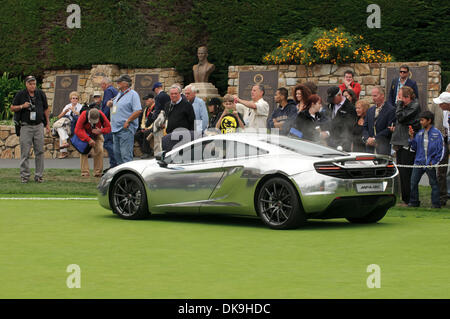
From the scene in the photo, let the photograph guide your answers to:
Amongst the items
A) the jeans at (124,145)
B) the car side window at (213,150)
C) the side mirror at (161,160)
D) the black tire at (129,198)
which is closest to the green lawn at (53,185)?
the jeans at (124,145)

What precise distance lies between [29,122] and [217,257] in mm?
10446

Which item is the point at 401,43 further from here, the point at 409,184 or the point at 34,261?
the point at 34,261

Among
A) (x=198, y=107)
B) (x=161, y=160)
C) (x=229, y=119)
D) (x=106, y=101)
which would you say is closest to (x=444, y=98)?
(x=229, y=119)

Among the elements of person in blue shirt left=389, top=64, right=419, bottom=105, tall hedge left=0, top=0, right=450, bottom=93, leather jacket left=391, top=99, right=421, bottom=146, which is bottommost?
leather jacket left=391, top=99, right=421, bottom=146

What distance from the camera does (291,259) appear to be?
876cm

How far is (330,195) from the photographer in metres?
10.8

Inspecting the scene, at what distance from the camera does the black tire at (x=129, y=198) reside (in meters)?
12.5

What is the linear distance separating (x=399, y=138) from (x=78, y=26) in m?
19.8

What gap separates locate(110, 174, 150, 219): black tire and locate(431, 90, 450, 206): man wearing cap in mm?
4869

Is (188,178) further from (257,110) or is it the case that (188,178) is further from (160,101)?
(160,101)

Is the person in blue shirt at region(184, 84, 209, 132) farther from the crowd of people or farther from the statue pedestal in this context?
the statue pedestal

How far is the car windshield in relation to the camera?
11.4 metres

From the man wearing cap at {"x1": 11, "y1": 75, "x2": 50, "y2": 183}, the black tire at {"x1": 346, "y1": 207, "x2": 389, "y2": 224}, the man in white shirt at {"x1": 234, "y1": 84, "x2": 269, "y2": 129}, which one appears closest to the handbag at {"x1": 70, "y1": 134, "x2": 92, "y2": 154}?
the man wearing cap at {"x1": 11, "y1": 75, "x2": 50, "y2": 183}
